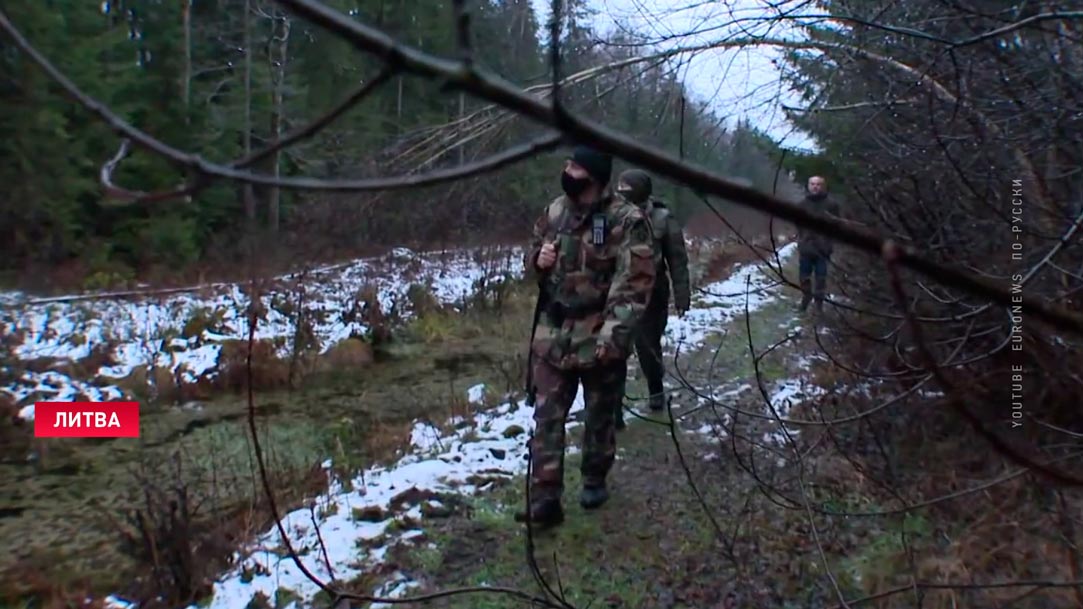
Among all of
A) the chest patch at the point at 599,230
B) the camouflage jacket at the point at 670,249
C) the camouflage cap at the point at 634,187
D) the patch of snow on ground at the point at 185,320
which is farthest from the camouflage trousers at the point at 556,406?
the patch of snow on ground at the point at 185,320

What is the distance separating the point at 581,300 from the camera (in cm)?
417

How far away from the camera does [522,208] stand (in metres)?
12.8

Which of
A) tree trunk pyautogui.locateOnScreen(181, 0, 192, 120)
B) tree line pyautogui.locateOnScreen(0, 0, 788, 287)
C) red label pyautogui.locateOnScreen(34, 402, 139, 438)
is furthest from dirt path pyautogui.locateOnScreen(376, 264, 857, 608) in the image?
tree trunk pyautogui.locateOnScreen(181, 0, 192, 120)

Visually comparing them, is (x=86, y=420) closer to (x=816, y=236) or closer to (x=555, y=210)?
(x=555, y=210)

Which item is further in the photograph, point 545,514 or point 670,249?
point 670,249

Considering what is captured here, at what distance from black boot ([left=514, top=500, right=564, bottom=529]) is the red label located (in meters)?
4.82

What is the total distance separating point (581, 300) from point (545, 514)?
109cm

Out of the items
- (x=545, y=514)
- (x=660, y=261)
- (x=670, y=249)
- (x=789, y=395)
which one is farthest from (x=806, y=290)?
(x=789, y=395)

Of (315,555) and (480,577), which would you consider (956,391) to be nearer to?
(480,577)

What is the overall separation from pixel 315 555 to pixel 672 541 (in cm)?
181

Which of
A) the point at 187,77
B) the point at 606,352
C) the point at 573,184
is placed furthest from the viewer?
the point at 187,77

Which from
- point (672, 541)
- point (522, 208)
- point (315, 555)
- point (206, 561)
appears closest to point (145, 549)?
point (206, 561)

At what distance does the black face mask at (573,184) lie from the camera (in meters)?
4.09

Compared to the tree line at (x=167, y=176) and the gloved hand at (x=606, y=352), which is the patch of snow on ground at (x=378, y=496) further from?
the tree line at (x=167, y=176)
